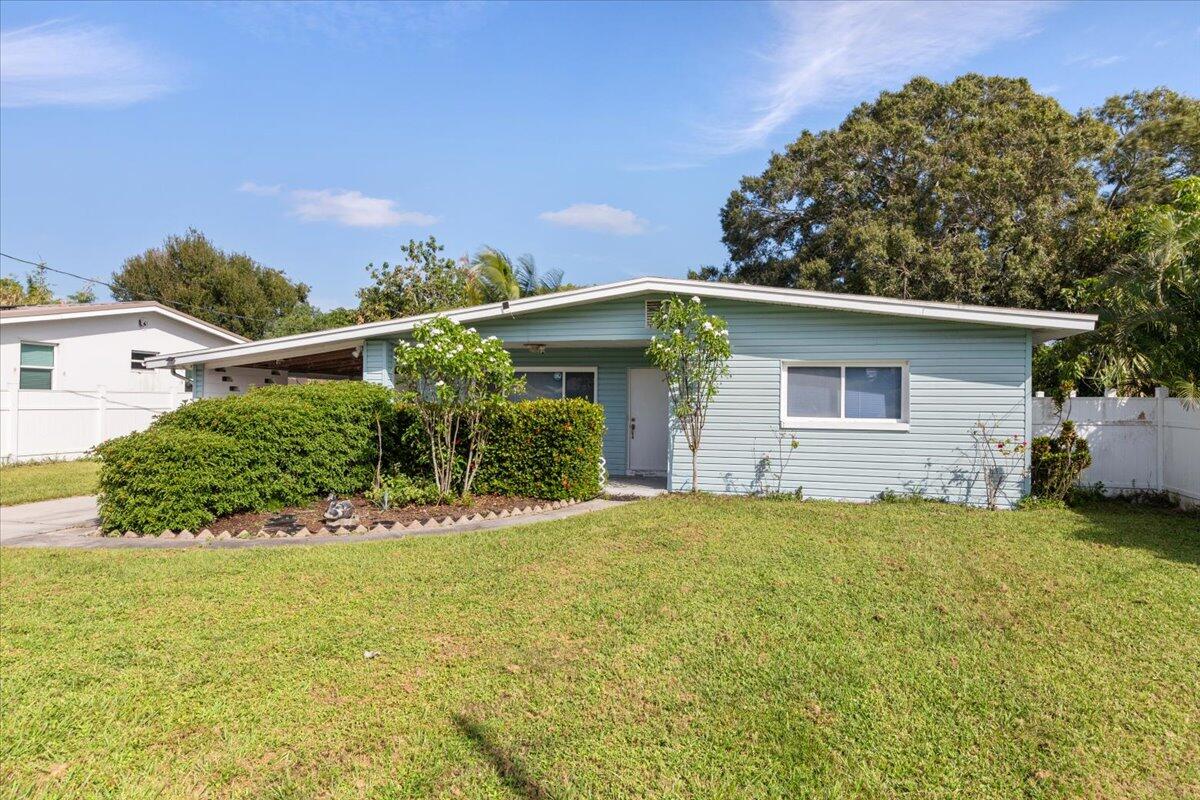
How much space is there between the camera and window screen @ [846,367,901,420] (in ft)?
28.9

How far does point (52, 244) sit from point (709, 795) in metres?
33.7

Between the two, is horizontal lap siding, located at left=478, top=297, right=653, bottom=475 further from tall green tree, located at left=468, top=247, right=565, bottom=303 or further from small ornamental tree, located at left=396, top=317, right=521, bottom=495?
tall green tree, located at left=468, top=247, right=565, bottom=303

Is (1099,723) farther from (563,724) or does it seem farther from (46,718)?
(46,718)

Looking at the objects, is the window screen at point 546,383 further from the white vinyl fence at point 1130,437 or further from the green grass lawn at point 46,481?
the white vinyl fence at point 1130,437

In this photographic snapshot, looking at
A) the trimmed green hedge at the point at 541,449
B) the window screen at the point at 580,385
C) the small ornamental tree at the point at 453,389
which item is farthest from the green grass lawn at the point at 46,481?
the window screen at the point at 580,385

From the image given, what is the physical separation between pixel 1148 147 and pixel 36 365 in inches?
1241

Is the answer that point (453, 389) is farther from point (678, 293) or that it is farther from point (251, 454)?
point (678, 293)

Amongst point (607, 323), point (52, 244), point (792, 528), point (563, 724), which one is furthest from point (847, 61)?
point (52, 244)

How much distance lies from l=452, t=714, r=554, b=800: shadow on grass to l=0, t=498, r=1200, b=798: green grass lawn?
11mm

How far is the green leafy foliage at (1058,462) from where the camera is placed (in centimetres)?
832

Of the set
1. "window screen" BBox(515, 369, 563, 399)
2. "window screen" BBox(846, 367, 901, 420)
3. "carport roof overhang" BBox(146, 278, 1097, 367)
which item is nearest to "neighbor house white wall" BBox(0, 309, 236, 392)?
"carport roof overhang" BBox(146, 278, 1097, 367)

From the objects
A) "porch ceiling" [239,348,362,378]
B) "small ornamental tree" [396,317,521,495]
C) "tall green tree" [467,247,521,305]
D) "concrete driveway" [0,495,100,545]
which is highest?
"tall green tree" [467,247,521,305]

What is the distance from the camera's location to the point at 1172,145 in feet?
59.9

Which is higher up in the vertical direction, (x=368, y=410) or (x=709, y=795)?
(x=368, y=410)
